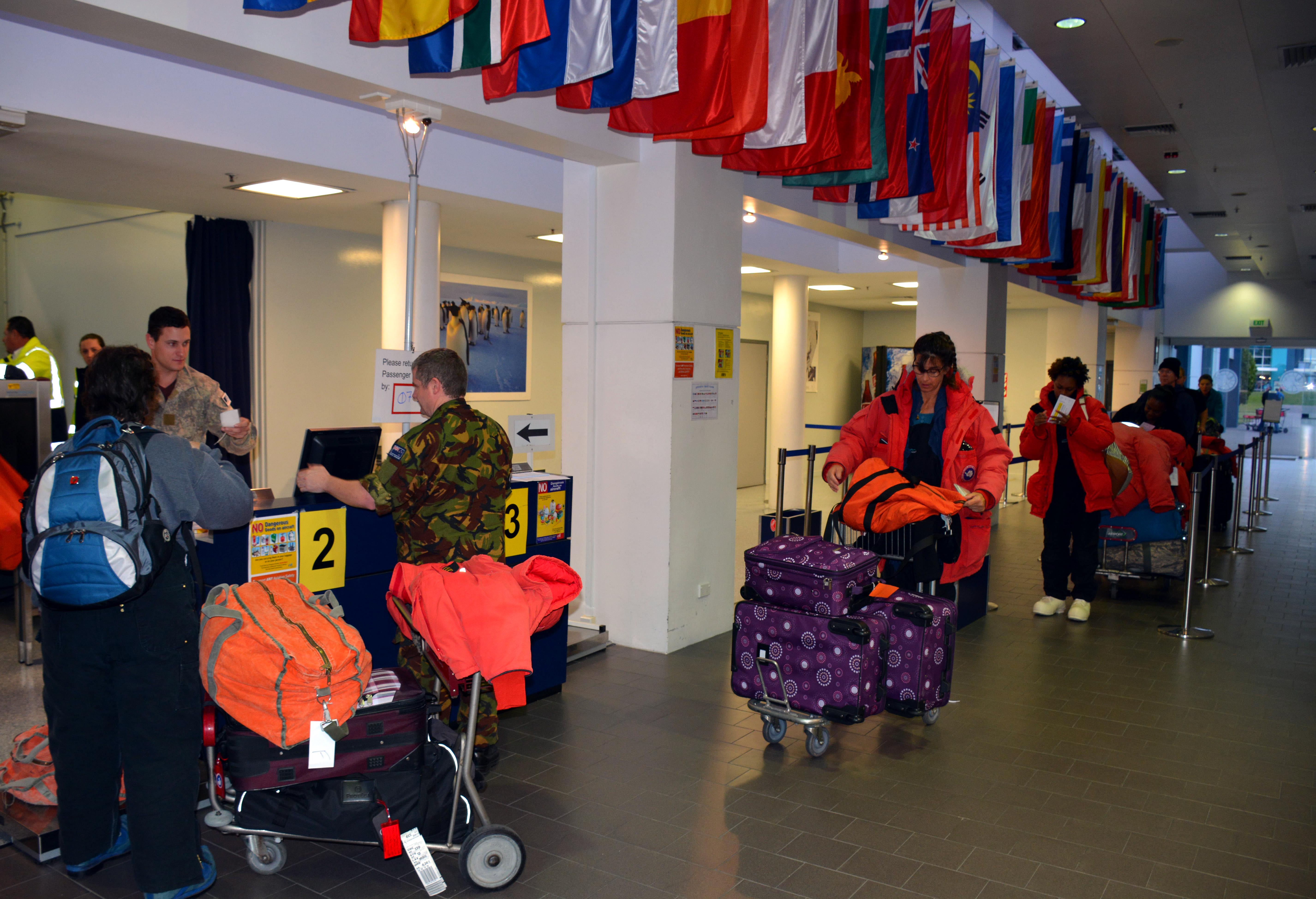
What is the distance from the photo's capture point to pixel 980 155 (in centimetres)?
680

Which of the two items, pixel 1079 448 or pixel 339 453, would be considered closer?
pixel 339 453

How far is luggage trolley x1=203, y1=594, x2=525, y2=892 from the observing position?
9.17 ft

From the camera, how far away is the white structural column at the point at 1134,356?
1909 centimetres

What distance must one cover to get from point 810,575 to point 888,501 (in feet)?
2.21

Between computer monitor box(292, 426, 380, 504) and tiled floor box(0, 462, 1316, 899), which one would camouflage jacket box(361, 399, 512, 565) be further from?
tiled floor box(0, 462, 1316, 899)

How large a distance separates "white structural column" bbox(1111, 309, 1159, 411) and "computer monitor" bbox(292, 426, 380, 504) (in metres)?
18.4

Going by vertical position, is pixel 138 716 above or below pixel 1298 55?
below

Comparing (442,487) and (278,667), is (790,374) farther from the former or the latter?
(278,667)

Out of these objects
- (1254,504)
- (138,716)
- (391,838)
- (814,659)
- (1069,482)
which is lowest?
(391,838)

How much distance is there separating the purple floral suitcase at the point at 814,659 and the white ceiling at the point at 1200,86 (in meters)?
4.21

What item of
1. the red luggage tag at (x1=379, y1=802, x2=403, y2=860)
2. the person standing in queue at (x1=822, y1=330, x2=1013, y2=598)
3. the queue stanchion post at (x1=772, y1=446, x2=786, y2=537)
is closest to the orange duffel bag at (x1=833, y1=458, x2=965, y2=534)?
the person standing in queue at (x1=822, y1=330, x2=1013, y2=598)

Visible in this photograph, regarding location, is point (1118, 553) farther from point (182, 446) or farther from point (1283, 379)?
point (1283, 379)

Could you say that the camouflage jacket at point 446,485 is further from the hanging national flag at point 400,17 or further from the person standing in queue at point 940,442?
the person standing in queue at point 940,442


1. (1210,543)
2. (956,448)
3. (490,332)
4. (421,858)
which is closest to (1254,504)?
(1210,543)
